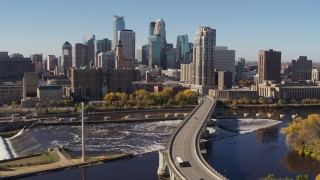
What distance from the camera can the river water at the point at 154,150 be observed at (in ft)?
105

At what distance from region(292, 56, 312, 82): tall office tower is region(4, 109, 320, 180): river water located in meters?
63.9

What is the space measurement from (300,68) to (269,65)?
20.3 meters

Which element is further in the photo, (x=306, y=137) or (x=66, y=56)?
(x=66, y=56)

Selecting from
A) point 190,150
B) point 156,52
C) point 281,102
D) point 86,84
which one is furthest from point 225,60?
point 190,150

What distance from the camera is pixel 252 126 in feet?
178

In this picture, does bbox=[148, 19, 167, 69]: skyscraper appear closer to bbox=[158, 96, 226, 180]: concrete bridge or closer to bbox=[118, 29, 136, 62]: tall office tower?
bbox=[118, 29, 136, 62]: tall office tower

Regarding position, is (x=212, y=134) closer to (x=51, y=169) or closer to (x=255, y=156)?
(x=255, y=156)

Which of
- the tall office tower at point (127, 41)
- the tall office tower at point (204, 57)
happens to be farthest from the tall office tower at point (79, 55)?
the tall office tower at point (204, 57)

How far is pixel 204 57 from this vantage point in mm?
91000

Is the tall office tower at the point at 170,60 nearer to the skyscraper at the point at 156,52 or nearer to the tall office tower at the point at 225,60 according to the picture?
the skyscraper at the point at 156,52

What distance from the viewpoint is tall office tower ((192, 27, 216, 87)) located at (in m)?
90.8

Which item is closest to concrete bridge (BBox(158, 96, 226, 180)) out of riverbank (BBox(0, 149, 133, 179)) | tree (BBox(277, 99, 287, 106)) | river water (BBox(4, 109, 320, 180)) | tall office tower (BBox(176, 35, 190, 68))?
river water (BBox(4, 109, 320, 180))

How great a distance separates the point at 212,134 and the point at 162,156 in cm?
1729

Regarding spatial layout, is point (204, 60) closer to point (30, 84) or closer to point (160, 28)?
point (30, 84)
